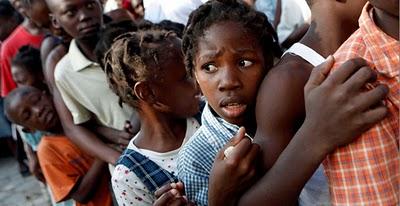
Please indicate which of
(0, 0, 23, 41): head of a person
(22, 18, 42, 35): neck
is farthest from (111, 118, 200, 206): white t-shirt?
(0, 0, 23, 41): head of a person

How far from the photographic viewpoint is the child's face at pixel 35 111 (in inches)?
128

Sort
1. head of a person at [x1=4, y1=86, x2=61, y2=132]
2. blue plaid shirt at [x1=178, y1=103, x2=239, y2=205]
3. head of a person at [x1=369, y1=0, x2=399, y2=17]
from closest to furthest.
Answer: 1. head of a person at [x1=369, y1=0, x2=399, y2=17]
2. blue plaid shirt at [x1=178, y1=103, x2=239, y2=205]
3. head of a person at [x1=4, y1=86, x2=61, y2=132]

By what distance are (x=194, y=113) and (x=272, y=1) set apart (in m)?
2.36

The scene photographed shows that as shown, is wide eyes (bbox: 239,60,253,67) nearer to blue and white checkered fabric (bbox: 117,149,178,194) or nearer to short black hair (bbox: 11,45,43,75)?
blue and white checkered fabric (bbox: 117,149,178,194)

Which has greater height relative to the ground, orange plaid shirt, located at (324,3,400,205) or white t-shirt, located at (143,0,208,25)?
orange plaid shirt, located at (324,3,400,205)

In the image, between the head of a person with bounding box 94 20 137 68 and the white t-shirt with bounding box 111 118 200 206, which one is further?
the head of a person with bounding box 94 20 137 68

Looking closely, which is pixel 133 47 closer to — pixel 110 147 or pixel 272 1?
pixel 110 147

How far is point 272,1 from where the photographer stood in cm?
434

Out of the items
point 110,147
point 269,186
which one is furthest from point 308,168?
point 110,147

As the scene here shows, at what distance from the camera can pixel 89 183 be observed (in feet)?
9.87

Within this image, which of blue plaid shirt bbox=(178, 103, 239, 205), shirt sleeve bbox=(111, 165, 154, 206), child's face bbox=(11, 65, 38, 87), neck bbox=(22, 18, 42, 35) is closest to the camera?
blue plaid shirt bbox=(178, 103, 239, 205)

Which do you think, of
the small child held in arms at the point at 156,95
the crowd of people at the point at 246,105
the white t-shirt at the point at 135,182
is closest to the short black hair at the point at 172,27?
the crowd of people at the point at 246,105

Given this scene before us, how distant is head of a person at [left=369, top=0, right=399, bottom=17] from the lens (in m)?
1.10

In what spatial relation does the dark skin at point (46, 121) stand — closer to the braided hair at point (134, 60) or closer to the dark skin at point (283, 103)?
the braided hair at point (134, 60)
